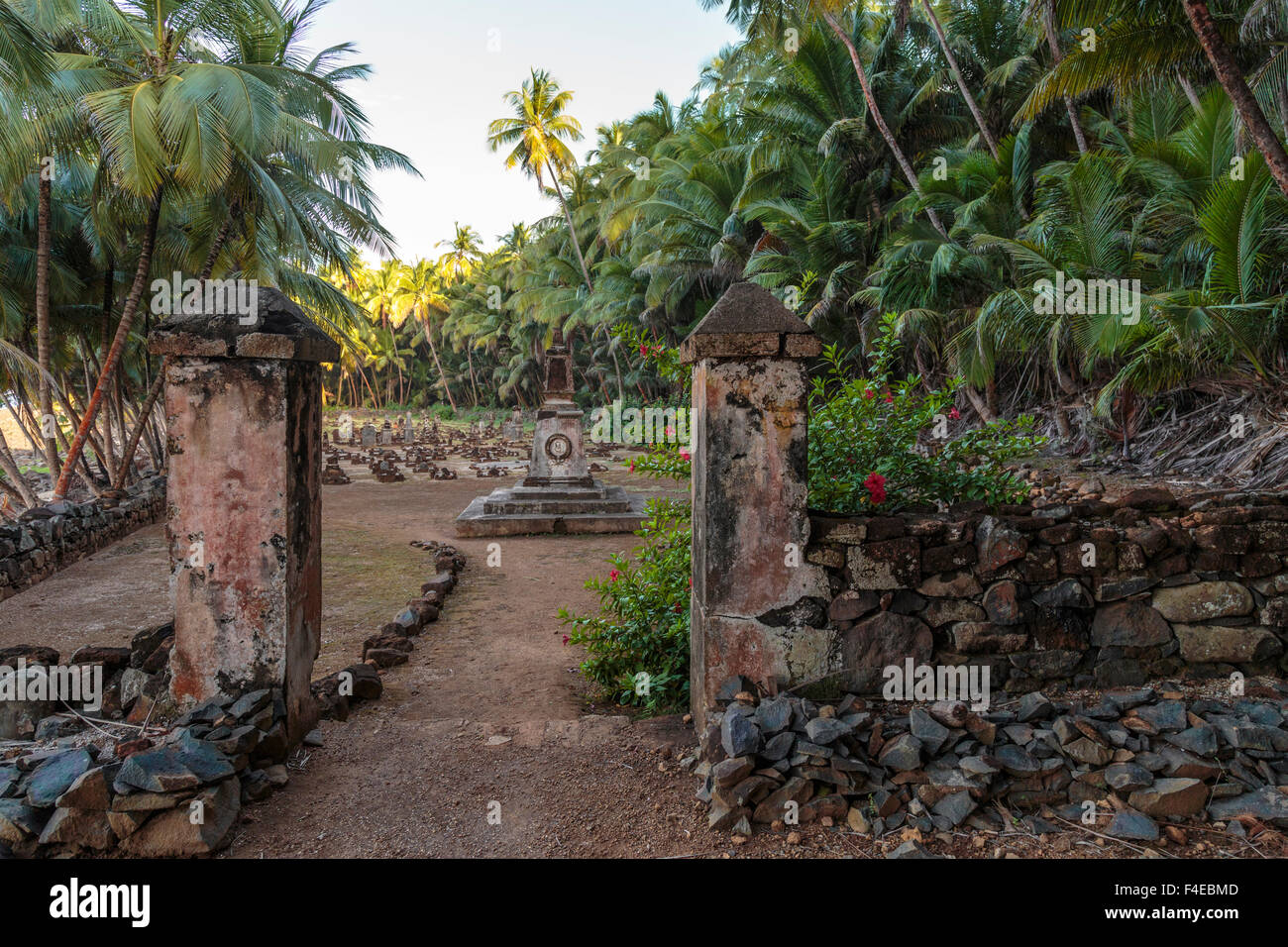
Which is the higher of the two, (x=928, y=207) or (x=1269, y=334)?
(x=928, y=207)

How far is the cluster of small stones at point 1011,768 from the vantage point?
2766 millimetres

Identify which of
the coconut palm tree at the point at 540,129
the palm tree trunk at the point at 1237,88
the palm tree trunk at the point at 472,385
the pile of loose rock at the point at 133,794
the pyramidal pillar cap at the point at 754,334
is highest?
the coconut palm tree at the point at 540,129

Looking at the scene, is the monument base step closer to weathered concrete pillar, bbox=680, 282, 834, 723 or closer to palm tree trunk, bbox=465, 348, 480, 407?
weathered concrete pillar, bbox=680, 282, 834, 723

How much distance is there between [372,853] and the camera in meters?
2.83

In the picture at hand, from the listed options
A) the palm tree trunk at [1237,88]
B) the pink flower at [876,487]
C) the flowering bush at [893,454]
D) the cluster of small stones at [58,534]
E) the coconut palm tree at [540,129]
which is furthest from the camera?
the coconut palm tree at [540,129]

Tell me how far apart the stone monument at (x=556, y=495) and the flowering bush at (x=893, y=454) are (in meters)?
6.97

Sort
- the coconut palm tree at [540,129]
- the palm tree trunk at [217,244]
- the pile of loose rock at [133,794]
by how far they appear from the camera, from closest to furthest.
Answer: the pile of loose rock at [133,794], the palm tree trunk at [217,244], the coconut palm tree at [540,129]

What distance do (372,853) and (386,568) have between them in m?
6.36

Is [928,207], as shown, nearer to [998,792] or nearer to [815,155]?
[815,155]

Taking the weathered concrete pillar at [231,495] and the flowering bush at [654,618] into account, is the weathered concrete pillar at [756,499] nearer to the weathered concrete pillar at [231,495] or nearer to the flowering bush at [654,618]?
the flowering bush at [654,618]

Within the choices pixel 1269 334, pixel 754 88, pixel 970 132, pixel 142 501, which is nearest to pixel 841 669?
pixel 1269 334

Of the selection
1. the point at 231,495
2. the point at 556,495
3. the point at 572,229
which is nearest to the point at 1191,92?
the point at 556,495

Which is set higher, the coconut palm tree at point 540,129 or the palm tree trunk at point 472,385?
the coconut palm tree at point 540,129

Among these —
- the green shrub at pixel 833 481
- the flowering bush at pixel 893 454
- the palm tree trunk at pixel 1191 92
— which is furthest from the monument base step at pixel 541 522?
the palm tree trunk at pixel 1191 92
